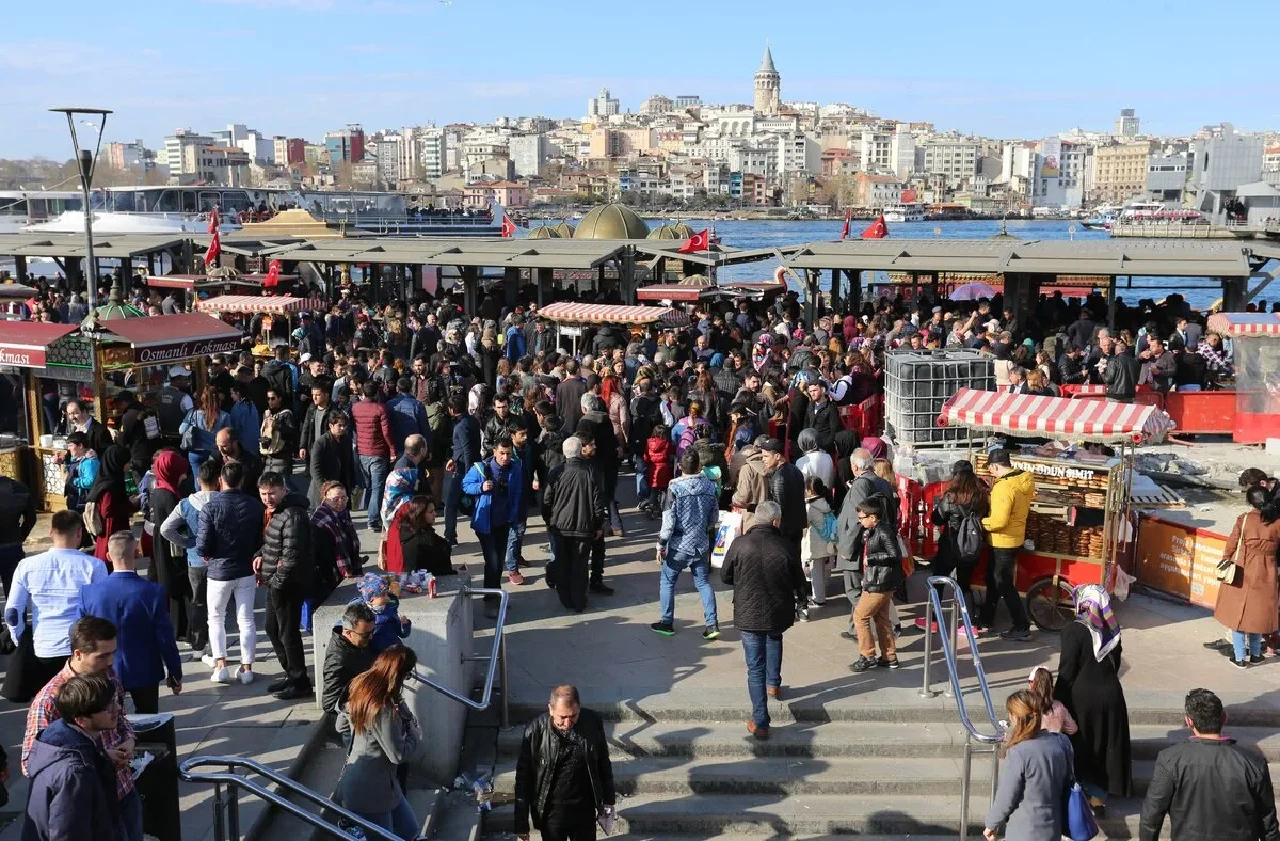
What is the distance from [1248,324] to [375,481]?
10410mm

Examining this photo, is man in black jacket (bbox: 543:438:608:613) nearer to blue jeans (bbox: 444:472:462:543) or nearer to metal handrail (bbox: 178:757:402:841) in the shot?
blue jeans (bbox: 444:472:462:543)

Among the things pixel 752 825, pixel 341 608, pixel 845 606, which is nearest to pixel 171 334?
pixel 341 608

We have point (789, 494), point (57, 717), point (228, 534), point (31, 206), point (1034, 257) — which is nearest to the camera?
point (57, 717)

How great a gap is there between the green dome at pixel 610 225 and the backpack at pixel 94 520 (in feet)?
73.5

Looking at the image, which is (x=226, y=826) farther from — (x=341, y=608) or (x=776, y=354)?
(x=776, y=354)

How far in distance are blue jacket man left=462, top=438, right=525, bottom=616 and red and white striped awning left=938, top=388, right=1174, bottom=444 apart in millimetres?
3715

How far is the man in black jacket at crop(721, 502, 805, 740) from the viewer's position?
6.67 m

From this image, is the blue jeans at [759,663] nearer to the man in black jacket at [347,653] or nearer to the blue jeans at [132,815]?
the man in black jacket at [347,653]

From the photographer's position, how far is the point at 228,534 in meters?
7.15

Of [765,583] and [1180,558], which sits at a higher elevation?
[765,583]

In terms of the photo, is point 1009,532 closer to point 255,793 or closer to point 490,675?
point 490,675

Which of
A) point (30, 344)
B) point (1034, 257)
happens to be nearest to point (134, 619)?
point (30, 344)

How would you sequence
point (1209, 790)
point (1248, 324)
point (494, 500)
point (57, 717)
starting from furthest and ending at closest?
point (1248, 324) < point (494, 500) < point (1209, 790) < point (57, 717)

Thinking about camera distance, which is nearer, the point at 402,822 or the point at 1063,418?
the point at 402,822
